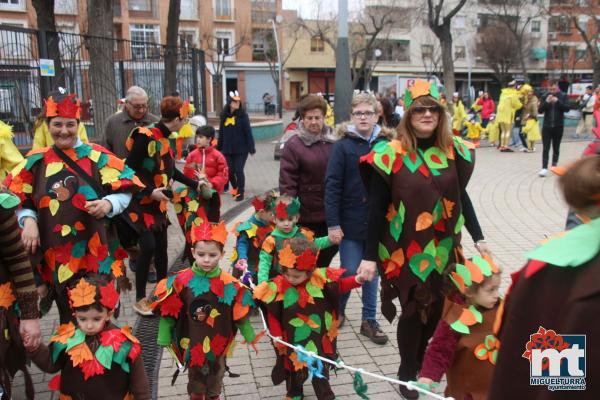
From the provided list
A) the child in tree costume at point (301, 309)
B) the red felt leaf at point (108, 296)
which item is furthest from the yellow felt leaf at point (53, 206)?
the child in tree costume at point (301, 309)

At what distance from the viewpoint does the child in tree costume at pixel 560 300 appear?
1.29m

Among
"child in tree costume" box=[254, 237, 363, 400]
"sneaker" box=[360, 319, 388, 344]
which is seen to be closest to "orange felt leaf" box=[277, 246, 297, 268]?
"child in tree costume" box=[254, 237, 363, 400]

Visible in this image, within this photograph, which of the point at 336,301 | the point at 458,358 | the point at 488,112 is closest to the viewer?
the point at 458,358

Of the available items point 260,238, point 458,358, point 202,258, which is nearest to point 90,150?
point 202,258

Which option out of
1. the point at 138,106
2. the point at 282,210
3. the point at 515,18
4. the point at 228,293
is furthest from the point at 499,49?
the point at 228,293

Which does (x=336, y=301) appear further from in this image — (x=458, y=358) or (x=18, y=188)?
(x=18, y=188)

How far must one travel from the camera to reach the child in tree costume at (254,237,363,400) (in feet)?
11.0

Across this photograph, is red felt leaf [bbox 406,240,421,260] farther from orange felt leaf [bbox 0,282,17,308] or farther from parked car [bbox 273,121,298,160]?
orange felt leaf [bbox 0,282,17,308]

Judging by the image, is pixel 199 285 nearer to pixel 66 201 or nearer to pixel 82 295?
pixel 82 295

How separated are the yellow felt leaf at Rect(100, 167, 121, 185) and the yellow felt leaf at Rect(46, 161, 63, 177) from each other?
26cm

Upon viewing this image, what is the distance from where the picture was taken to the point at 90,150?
12.2 feet

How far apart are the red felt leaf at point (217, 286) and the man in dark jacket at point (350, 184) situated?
3.57 ft

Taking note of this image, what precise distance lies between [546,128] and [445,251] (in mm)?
9969

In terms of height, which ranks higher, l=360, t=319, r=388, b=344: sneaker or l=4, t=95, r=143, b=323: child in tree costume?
l=4, t=95, r=143, b=323: child in tree costume
